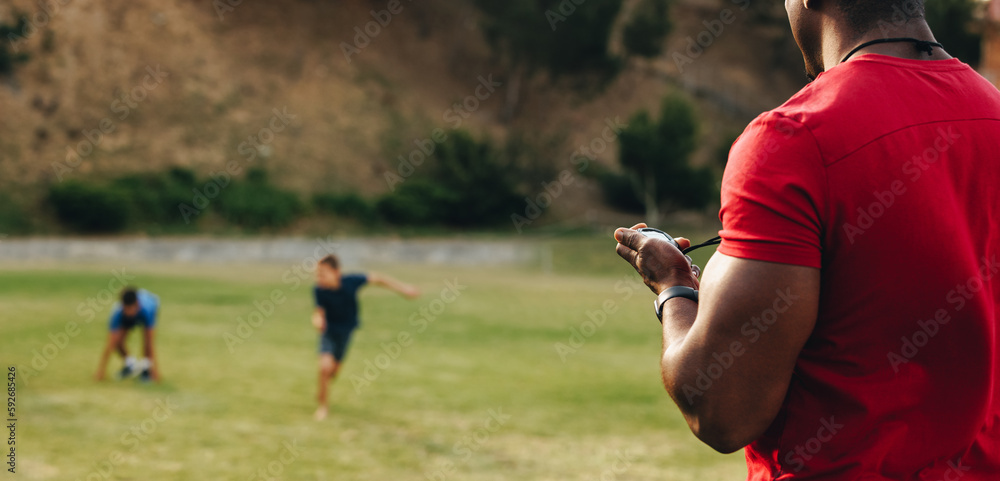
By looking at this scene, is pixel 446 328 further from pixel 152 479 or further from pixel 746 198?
pixel 746 198

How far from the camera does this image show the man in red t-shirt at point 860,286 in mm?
1338

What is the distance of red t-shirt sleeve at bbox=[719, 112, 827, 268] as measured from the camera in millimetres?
1317

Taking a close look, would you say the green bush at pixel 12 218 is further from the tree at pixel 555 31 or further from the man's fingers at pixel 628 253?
the man's fingers at pixel 628 253

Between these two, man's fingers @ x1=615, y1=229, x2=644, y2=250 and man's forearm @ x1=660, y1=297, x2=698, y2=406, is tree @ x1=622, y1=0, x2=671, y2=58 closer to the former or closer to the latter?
man's fingers @ x1=615, y1=229, x2=644, y2=250

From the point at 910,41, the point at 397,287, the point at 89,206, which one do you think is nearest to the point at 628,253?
the point at 910,41

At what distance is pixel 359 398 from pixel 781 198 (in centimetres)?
969

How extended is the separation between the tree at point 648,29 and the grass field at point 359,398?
1089 inches

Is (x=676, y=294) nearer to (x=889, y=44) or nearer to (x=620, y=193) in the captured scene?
(x=889, y=44)

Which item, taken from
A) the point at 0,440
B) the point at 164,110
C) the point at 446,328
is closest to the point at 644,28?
the point at 164,110

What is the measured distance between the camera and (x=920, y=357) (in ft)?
4.53

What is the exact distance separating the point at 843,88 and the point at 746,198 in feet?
0.91

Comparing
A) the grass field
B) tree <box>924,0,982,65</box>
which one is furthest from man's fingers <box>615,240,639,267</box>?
tree <box>924,0,982,65</box>

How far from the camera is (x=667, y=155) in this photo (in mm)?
37812

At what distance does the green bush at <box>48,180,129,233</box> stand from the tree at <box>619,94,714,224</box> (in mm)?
21858
